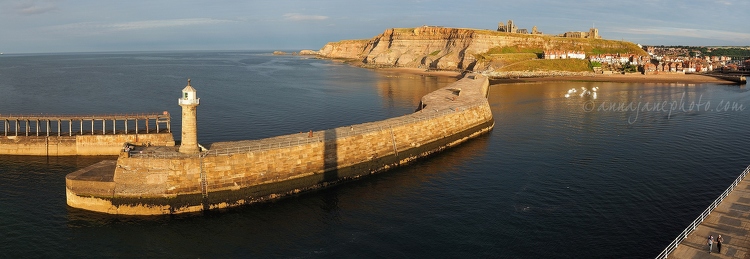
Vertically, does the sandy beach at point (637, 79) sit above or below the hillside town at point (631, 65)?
below

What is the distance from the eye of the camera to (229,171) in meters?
35.8

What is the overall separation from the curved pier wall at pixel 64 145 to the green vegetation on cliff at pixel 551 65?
11415 cm

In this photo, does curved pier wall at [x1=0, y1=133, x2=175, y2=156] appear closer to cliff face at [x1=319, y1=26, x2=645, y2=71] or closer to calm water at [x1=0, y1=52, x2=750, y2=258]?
calm water at [x1=0, y1=52, x2=750, y2=258]

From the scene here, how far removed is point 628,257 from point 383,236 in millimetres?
13287

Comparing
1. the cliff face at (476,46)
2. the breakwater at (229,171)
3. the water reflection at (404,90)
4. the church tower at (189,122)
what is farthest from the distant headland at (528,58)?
the church tower at (189,122)

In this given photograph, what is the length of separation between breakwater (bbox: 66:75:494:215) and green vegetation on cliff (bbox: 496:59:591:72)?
108m

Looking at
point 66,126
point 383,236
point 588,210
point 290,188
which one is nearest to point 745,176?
point 588,210

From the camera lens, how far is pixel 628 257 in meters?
26.9

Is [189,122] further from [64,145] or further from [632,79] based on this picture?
[632,79]

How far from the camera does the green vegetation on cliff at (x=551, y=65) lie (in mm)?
149250

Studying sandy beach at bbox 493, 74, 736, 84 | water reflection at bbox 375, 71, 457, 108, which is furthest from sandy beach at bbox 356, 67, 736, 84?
water reflection at bbox 375, 71, 457, 108

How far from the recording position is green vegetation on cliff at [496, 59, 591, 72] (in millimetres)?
149250

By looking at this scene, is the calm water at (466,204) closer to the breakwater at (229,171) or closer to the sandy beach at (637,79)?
the breakwater at (229,171)

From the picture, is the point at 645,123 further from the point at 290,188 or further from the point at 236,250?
the point at 236,250
